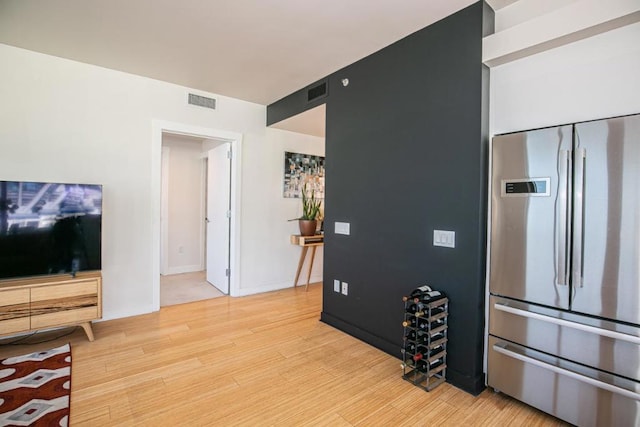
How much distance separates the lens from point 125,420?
182cm

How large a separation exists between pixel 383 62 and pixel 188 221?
14.9ft

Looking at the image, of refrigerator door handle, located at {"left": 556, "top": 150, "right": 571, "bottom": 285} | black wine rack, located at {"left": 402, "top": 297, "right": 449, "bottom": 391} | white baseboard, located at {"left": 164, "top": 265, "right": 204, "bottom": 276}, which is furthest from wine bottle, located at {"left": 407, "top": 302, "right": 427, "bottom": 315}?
white baseboard, located at {"left": 164, "top": 265, "right": 204, "bottom": 276}

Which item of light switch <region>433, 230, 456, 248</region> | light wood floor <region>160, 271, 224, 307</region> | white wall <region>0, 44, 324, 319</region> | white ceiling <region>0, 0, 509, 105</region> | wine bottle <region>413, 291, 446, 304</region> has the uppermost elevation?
white ceiling <region>0, 0, 509, 105</region>

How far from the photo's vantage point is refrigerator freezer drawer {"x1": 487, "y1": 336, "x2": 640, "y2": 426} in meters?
1.62

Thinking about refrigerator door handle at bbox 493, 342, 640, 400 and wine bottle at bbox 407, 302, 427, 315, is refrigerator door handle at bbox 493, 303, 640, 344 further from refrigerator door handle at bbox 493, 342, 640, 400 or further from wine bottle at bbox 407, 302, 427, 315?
wine bottle at bbox 407, 302, 427, 315

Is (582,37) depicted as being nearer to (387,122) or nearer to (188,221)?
(387,122)

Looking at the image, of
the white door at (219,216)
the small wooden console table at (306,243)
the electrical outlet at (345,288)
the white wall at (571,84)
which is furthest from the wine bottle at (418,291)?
the white door at (219,216)

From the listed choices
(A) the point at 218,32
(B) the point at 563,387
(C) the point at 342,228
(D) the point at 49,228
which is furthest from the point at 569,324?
(D) the point at 49,228

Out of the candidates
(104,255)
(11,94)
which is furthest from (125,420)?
(11,94)

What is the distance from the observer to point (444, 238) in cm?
230

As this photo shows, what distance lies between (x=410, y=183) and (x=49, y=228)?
10.4 feet

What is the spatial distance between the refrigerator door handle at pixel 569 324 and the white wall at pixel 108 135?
10.6 ft

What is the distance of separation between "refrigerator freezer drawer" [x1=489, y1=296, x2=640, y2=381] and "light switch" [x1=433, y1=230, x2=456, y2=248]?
0.44 m

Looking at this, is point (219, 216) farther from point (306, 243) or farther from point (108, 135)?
point (108, 135)
